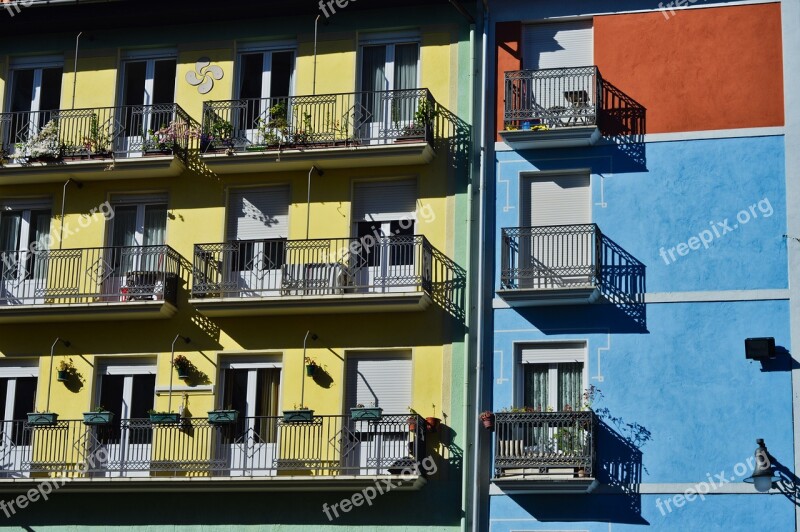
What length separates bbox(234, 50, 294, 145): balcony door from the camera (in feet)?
115

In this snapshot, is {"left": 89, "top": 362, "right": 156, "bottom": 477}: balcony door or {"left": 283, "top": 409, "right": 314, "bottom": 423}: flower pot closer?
{"left": 283, "top": 409, "right": 314, "bottom": 423}: flower pot

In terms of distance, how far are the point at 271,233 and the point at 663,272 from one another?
8.66 m

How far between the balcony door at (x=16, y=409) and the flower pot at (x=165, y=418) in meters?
3.13

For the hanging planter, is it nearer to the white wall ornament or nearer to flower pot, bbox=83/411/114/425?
flower pot, bbox=83/411/114/425

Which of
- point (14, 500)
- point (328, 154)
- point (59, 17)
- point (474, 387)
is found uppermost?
point (59, 17)

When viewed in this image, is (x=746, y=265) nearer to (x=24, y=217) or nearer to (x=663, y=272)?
(x=663, y=272)

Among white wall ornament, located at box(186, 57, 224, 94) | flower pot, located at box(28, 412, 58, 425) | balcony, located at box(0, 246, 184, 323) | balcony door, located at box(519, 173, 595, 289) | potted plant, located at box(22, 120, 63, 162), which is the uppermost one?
white wall ornament, located at box(186, 57, 224, 94)

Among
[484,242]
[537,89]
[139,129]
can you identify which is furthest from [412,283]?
[139,129]

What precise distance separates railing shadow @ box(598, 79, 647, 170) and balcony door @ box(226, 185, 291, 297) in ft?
23.5

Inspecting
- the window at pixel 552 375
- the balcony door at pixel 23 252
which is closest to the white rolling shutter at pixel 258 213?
the balcony door at pixel 23 252

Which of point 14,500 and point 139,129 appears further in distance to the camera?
point 139,129

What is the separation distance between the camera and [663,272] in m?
31.9

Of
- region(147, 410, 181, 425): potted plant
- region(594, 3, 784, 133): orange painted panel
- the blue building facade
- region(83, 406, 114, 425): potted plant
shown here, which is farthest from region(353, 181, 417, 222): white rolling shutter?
region(83, 406, 114, 425): potted plant

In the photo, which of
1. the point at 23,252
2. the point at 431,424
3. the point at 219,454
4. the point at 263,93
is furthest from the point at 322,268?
the point at 23,252
